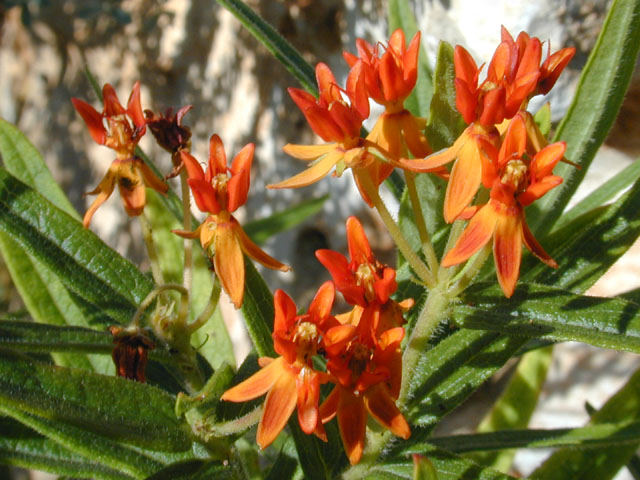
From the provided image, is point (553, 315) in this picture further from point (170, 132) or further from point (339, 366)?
point (170, 132)

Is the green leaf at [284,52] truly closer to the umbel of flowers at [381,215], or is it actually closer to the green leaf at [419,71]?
the green leaf at [419,71]

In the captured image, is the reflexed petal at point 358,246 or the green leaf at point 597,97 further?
the green leaf at point 597,97

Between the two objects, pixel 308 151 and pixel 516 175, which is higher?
pixel 308 151

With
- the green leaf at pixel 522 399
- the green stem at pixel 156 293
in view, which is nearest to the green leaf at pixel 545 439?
the green leaf at pixel 522 399

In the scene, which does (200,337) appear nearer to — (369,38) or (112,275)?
(112,275)

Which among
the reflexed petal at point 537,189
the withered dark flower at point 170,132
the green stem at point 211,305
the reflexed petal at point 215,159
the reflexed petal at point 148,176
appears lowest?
the reflexed petal at point 537,189

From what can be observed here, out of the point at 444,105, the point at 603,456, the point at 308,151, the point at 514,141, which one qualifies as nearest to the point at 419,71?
the point at 444,105

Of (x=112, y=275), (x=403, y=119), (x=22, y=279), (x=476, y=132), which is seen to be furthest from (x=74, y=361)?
(x=476, y=132)
